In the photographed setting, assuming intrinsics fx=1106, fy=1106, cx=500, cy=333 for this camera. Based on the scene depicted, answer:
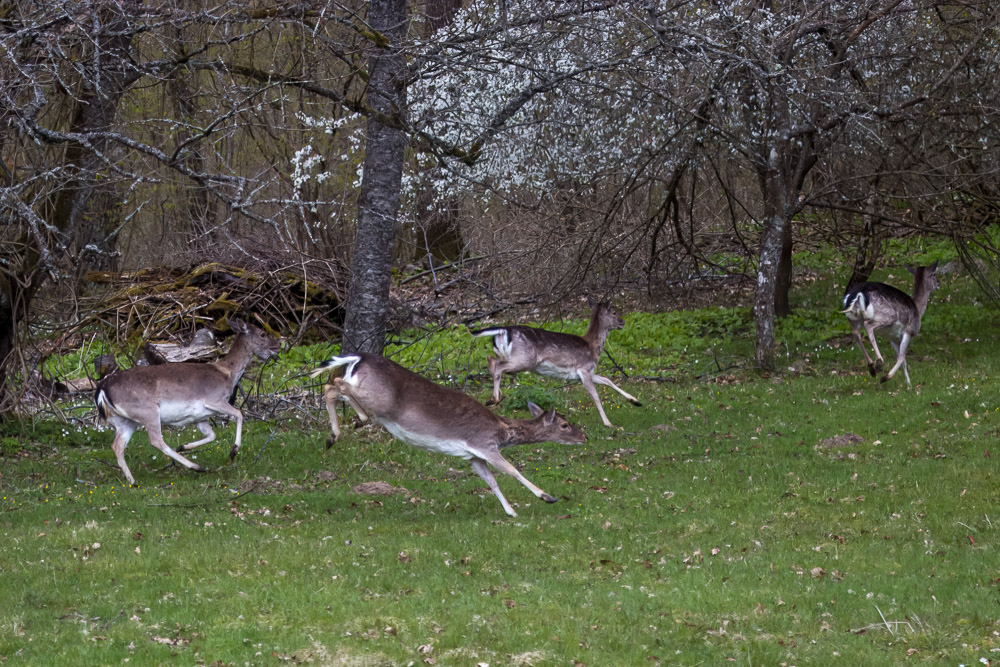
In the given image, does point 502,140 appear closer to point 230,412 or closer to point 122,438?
point 230,412

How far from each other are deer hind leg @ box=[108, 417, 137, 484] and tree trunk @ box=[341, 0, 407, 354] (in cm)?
344

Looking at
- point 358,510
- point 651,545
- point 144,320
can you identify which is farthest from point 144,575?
point 144,320

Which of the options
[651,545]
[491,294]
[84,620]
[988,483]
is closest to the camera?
Answer: [84,620]

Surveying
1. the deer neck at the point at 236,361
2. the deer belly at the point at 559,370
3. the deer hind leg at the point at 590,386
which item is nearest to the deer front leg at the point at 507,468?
the deer neck at the point at 236,361

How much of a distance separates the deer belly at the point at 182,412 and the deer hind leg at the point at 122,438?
0.37 meters

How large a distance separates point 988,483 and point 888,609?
3740mm

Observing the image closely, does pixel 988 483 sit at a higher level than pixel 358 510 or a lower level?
higher

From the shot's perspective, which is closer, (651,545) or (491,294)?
(651,545)

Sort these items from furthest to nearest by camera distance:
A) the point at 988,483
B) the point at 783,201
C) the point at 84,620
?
the point at 783,201
the point at 988,483
the point at 84,620

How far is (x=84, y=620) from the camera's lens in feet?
23.7

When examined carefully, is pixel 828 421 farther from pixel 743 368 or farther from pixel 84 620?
pixel 84 620


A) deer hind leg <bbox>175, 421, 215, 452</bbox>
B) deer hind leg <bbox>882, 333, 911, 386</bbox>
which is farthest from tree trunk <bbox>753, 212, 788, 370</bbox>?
deer hind leg <bbox>175, 421, 215, 452</bbox>

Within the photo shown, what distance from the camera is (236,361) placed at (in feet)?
42.9

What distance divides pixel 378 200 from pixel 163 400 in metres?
4.06
